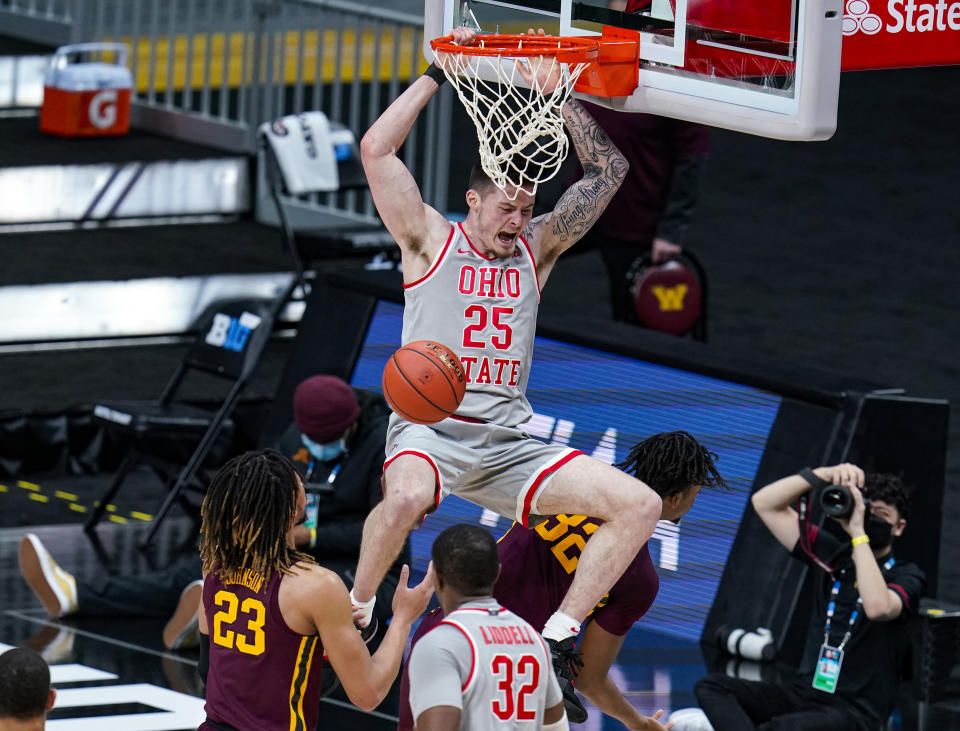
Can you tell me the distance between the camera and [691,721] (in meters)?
7.42

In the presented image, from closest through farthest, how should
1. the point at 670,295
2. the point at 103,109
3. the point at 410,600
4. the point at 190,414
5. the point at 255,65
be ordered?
the point at 410,600, the point at 190,414, the point at 670,295, the point at 255,65, the point at 103,109

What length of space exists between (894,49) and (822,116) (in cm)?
92

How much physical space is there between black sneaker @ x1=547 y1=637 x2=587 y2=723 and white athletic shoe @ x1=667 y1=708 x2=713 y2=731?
1500 mm

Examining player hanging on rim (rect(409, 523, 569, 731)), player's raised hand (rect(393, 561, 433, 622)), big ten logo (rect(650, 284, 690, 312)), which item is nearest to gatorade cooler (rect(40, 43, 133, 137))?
big ten logo (rect(650, 284, 690, 312))

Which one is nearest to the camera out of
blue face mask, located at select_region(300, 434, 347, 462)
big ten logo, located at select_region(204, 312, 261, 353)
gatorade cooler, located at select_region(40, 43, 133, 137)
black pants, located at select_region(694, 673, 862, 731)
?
black pants, located at select_region(694, 673, 862, 731)

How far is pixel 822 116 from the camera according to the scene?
5.79 meters

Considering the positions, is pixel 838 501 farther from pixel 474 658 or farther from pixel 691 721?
pixel 474 658

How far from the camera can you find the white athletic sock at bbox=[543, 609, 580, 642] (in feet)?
19.6

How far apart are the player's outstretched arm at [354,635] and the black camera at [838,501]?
2.54 m

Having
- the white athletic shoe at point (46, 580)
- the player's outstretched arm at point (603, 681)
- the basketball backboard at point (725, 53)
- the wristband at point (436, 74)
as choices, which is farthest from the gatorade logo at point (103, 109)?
the player's outstretched arm at point (603, 681)

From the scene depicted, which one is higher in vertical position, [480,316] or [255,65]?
[255,65]

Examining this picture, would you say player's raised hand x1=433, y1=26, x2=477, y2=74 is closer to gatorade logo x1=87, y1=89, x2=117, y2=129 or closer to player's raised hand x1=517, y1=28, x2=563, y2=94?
player's raised hand x1=517, y1=28, x2=563, y2=94

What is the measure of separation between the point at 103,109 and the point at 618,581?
9.99m

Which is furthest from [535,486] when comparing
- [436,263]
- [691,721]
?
[691,721]
